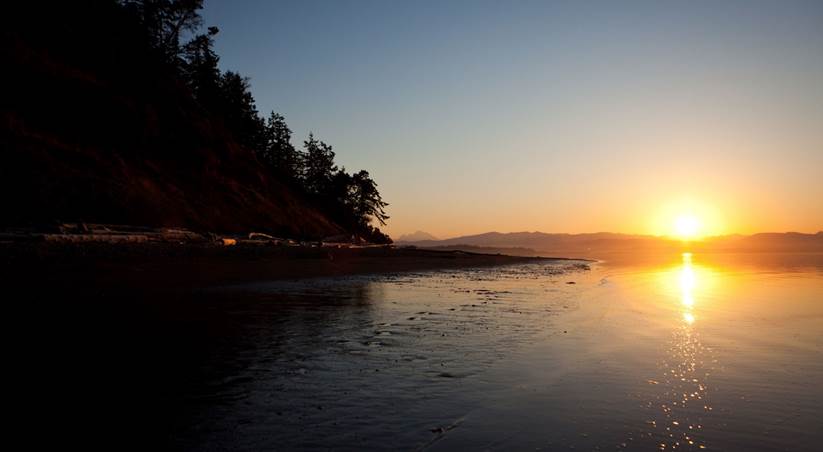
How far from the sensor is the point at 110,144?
102 ft

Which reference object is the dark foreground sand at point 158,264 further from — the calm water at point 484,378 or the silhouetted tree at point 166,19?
the silhouetted tree at point 166,19

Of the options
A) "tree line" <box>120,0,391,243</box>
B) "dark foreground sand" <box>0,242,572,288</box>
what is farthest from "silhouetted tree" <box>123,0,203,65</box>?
"dark foreground sand" <box>0,242,572,288</box>

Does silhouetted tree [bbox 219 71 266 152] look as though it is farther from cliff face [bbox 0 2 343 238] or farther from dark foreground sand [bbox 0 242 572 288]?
dark foreground sand [bbox 0 242 572 288]

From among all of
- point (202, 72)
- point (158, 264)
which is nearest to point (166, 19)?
point (202, 72)

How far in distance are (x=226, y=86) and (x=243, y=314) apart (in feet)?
173

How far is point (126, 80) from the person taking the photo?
37.6m

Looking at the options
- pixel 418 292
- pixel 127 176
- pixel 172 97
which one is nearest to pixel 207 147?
pixel 172 97

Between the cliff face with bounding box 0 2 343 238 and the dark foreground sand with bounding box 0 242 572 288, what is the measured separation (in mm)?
4686

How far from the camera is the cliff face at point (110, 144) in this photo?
24.4 meters

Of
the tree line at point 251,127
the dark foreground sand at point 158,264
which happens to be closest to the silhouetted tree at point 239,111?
the tree line at point 251,127

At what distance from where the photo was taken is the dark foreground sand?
1459 centimetres

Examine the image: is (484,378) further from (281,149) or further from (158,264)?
(281,149)

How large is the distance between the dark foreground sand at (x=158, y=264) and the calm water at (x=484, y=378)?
3.81m

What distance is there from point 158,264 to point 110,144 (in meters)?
16.2
